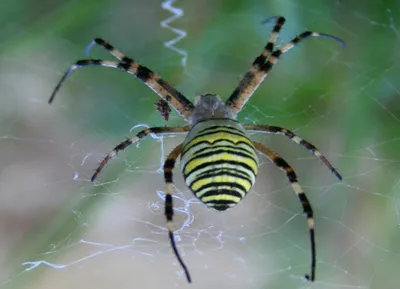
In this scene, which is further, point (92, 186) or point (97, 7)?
point (97, 7)

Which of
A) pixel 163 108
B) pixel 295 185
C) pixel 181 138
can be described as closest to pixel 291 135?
pixel 295 185

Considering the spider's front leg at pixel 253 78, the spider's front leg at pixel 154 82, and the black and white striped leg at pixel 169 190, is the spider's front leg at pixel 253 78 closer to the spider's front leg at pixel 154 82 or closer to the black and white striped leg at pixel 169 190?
the spider's front leg at pixel 154 82

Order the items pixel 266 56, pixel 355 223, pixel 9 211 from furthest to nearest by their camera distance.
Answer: pixel 9 211 → pixel 355 223 → pixel 266 56

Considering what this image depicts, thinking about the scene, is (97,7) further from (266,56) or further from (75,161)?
(266,56)

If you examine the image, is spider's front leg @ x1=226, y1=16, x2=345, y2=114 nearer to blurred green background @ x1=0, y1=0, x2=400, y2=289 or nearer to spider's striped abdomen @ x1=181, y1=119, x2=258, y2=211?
blurred green background @ x1=0, y1=0, x2=400, y2=289

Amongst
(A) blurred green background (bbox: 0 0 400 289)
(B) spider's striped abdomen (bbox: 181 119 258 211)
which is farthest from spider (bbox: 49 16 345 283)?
(A) blurred green background (bbox: 0 0 400 289)

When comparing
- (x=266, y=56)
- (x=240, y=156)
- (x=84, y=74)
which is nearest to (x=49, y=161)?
(x=84, y=74)
